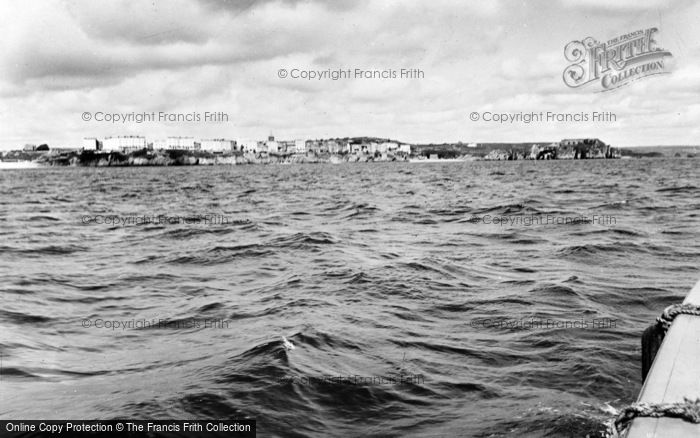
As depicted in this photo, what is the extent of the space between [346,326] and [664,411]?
20.3ft

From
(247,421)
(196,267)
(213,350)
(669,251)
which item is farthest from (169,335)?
(669,251)

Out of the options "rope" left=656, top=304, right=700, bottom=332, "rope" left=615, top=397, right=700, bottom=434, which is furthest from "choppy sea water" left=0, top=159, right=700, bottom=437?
"rope" left=615, top=397, right=700, bottom=434

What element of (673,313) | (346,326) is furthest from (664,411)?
(346,326)

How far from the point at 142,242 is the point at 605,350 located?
15401mm

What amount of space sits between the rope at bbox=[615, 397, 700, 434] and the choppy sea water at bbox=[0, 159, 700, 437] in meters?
2.47

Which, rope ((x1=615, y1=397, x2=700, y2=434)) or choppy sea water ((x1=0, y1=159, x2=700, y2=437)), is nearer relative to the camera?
rope ((x1=615, y1=397, x2=700, y2=434))

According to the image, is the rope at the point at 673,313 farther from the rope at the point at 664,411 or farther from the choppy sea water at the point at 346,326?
the rope at the point at 664,411

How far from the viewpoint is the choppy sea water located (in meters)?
5.85

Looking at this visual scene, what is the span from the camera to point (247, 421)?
560 centimetres

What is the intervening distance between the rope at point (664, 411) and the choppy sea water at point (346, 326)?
2.47m

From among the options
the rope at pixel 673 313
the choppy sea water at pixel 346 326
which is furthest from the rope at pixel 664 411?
the choppy sea water at pixel 346 326

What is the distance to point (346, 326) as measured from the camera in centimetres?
873

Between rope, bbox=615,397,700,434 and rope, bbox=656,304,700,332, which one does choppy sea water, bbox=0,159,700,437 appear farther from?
rope, bbox=615,397,700,434

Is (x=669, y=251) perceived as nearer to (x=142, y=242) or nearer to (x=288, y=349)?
(x=288, y=349)
